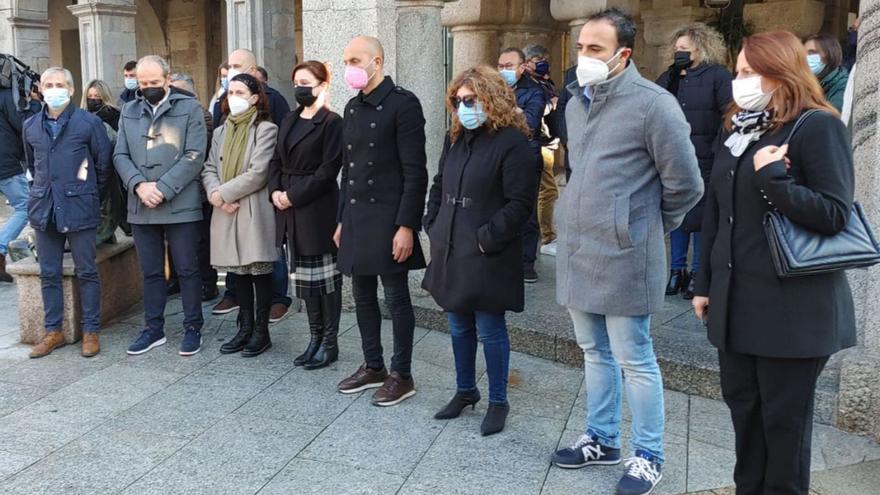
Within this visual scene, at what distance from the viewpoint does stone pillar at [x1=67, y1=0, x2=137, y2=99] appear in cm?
1274

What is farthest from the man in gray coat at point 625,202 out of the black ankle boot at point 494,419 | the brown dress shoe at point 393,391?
the brown dress shoe at point 393,391

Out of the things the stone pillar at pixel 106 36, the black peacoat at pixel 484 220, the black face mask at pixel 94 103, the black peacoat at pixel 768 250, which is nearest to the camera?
the black peacoat at pixel 768 250

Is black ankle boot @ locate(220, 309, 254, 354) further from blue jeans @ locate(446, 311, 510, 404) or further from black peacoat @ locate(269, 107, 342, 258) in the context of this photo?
blue jeans @ locate(446, 311, 510, 404)

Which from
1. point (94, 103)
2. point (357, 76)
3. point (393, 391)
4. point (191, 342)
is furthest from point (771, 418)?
point (94, 103)

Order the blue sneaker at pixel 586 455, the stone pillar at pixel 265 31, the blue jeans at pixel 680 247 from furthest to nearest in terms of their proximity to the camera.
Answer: the stone pillar at pixel 265 31
the blue jeans at pixel 680 247
the blue sneaker at pixel 586 455

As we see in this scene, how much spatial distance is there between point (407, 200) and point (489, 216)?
0.62m

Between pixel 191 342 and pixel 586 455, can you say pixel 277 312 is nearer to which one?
pixel 191 342

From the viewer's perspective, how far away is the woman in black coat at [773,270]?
2.65 metres

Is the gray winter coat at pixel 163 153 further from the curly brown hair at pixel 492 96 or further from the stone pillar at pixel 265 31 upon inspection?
the stone pillar at pixel 265 31

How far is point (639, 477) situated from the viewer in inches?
138

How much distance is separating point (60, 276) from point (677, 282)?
4112 mm

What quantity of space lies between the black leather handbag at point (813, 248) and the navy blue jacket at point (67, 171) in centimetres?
423

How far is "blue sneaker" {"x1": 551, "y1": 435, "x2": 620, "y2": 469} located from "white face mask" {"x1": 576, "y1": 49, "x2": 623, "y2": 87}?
1541 mm

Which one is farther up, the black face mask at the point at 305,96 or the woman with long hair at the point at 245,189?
the black face mask at the point at 305,96
